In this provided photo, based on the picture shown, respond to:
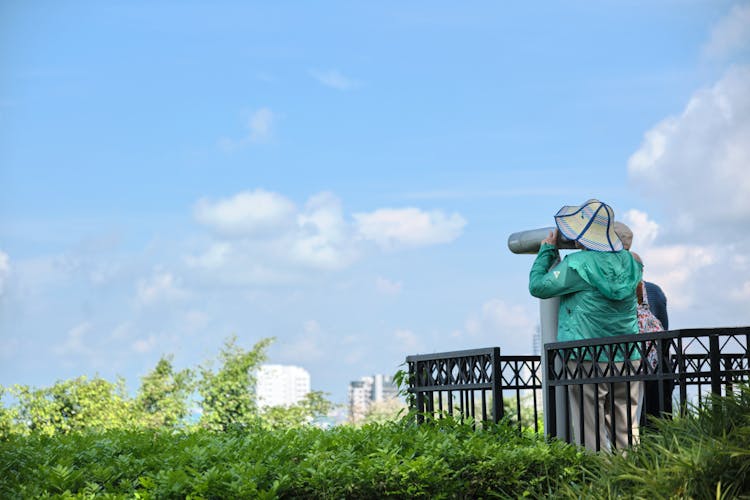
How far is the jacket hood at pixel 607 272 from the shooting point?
5.74 m

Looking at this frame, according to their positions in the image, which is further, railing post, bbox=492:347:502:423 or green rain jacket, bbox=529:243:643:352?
railing post, bbox=492:347:502:423

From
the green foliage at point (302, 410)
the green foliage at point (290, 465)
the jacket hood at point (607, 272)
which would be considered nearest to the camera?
the green foliage at point (290, 465)

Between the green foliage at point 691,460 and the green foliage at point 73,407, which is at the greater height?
the green foliage at point 73,407

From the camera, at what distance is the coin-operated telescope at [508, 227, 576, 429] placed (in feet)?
19.4

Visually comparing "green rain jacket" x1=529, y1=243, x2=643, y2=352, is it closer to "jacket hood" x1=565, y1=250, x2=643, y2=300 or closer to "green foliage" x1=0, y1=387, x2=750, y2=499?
"jacket hood" x1=565, y1=250, x2=643, y2=300

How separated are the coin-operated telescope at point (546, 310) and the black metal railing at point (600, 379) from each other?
2 centimetres

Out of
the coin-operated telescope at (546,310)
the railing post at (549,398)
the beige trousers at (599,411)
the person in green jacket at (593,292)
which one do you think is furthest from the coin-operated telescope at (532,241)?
the beige trousers at (599,411)

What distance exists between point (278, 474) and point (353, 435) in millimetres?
1130

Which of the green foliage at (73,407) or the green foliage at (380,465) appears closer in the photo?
the green foliage at (380,465)

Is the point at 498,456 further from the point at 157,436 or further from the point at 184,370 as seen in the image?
the point at 184,370

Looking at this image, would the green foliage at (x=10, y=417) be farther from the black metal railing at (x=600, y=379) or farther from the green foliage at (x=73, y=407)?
the black metal railing at (x=600, y=379)

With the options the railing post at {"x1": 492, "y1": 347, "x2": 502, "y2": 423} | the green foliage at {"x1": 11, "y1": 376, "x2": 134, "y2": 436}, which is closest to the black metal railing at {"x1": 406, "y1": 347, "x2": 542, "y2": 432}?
the railing post at {"x1": 492, "y1": 347, "x2": 502, "y2": 423}

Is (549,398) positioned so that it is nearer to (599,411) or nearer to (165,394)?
(599,411)

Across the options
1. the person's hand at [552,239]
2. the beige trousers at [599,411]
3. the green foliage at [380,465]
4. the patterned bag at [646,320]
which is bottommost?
the green foliage at [380,465]
